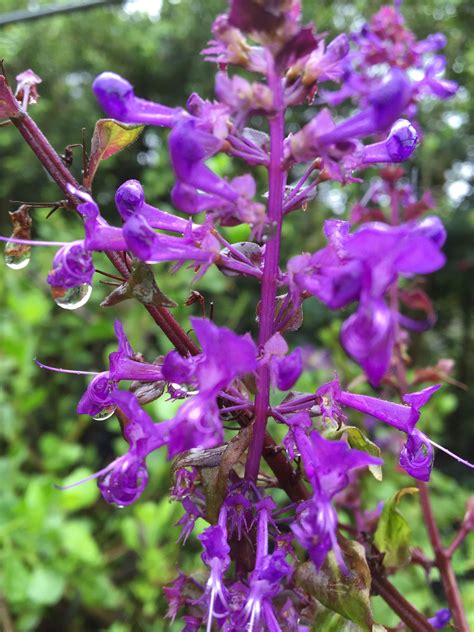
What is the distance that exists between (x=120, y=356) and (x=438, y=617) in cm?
45

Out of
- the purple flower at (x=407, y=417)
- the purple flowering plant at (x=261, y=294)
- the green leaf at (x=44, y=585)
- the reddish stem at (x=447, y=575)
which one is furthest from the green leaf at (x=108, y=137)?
the green leaf at (x=44, y=585)

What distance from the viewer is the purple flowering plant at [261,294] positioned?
1.07ft

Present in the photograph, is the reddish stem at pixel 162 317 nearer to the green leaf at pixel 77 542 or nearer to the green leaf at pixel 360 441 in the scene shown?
the green leaf at pixel 360 441

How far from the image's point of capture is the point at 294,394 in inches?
16.9

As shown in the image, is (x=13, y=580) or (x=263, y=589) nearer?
(x=263, y=589)

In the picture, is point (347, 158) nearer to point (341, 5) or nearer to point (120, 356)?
point (120, 356)

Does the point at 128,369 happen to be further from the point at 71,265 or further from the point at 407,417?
the point at 407,417

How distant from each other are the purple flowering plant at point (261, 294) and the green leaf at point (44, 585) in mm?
776

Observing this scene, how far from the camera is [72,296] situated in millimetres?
426

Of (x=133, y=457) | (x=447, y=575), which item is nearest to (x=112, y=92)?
(x=133, y=457)

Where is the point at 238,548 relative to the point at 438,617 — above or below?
above

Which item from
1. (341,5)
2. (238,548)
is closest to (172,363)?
(238,548)

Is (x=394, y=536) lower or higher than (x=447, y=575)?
higher

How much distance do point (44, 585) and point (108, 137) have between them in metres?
0.99
